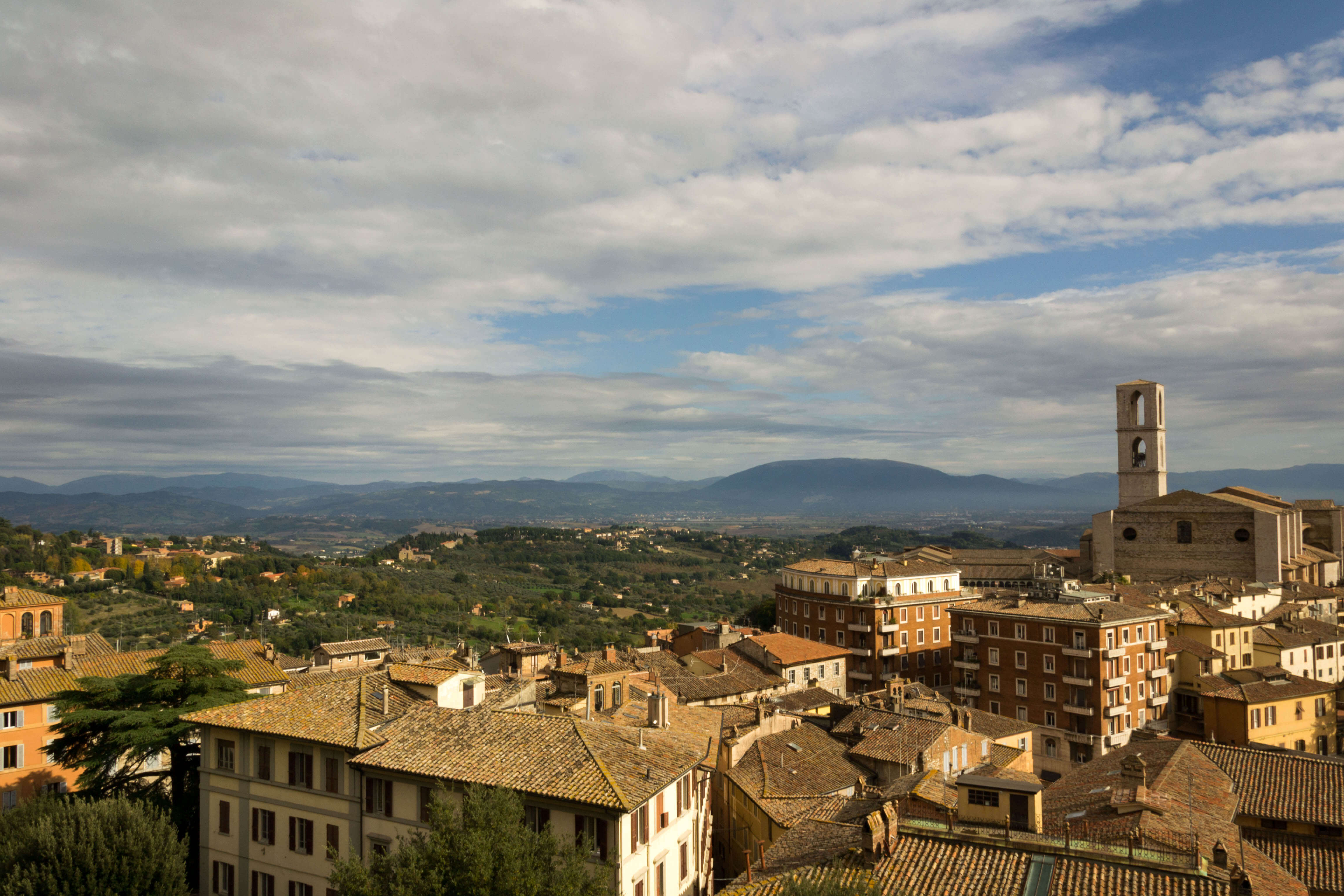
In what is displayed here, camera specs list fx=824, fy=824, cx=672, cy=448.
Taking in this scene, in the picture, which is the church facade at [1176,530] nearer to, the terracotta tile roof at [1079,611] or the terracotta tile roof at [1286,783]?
the terracotta tile roof at [1079,611]

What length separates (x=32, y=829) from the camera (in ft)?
76.7

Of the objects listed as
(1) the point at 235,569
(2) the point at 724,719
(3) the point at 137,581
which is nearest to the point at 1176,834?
(2) the point at 724,719

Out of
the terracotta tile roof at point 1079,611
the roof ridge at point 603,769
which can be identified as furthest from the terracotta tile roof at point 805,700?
the roof ridge at point 603,769

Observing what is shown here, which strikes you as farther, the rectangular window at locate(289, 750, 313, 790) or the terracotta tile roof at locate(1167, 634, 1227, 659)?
the terracotta tile roof at locate(1167, 634, 1227, 659)

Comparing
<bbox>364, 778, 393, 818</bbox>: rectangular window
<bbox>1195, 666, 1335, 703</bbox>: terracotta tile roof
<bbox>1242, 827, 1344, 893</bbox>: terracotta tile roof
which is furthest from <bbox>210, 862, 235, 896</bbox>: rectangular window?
<bbox>1195, 666, 1335, 703</bbox>: terracotta tile roof

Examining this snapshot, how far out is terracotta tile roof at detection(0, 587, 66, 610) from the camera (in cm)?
5284

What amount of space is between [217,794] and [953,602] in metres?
56.1

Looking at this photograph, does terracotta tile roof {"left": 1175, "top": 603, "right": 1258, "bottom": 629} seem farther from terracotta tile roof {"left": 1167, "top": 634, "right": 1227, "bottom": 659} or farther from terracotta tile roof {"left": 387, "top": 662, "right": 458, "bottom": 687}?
terracotta tile roof {"left": 387, "top": 662, "right": 458, "bottom": 687}

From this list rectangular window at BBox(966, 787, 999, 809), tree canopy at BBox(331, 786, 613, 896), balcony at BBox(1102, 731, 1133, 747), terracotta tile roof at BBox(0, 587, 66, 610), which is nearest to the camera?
tree canopy at BBox(331, 786, 613, 896)

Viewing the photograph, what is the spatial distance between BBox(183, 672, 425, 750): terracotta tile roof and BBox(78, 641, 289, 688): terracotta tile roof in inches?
515

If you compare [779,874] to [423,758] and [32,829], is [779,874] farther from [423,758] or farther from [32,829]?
[32,829]

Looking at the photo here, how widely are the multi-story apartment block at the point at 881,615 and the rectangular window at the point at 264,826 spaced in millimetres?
45444

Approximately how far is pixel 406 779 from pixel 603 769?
5962mm

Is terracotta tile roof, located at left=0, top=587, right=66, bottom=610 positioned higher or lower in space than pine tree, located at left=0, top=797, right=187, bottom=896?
higher
